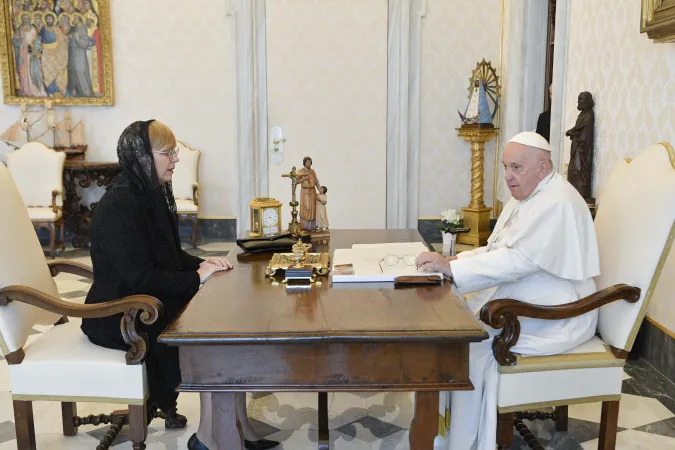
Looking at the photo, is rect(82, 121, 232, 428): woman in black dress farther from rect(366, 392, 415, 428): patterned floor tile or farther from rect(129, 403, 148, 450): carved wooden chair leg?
rect(366, 392, 415, 428): patterned floor tile

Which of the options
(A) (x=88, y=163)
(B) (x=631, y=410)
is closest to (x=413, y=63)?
(A) (x=88, y=163)

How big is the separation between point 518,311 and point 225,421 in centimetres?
117

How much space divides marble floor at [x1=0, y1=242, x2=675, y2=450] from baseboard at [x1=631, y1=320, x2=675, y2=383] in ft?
0.23

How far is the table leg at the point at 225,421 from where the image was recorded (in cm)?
215

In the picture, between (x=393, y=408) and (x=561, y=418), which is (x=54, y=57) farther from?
(x=561, y=418)

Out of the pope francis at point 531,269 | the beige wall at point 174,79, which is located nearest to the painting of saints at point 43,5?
the beige wall at point 174,79

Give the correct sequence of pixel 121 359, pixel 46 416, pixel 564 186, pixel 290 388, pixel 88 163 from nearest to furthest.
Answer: pixel 290 388, pixel 121 359, pixel 564 186, pixel 46 416, pixel 88 163

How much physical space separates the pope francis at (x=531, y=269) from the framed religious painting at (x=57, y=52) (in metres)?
6.53

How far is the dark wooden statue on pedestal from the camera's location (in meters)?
5.08

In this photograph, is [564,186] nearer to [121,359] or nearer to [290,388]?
[290,388]

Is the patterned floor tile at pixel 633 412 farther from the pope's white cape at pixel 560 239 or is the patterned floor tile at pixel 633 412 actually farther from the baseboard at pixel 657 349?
the pope's white cape at pixel 560 239

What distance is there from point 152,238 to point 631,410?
2.63 m

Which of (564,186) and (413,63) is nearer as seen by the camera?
(564,186)

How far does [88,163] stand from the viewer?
306 inches
